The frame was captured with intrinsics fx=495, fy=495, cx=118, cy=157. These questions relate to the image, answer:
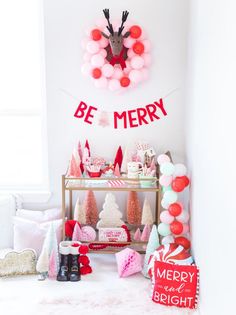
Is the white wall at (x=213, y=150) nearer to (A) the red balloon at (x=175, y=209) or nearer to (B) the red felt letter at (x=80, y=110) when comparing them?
(A) the red balloon at (x=175, y=209)

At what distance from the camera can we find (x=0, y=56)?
353 centimetres

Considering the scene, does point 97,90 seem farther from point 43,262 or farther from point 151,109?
point 43,262

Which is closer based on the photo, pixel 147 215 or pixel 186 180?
pixel 186 180

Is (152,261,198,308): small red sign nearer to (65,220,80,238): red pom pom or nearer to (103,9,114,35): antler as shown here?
(65,220,80,238): red pom pom

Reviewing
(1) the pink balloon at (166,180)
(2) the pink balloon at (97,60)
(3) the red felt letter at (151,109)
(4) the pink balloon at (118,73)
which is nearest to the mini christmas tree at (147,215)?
(1) the pink balloon at (166,180)

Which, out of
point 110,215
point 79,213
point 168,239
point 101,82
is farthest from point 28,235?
point 101,82

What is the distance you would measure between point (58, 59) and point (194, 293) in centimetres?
178

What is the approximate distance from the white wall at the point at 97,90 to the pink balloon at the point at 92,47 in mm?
143

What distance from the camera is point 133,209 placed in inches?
136

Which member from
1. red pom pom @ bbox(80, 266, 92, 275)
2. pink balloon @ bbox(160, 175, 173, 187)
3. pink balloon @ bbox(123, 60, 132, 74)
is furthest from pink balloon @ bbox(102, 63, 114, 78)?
red pom pom @ bbox(80, 266, 92, 275)

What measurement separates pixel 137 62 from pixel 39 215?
1.25m

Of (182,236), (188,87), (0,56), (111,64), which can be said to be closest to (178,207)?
(182,236)

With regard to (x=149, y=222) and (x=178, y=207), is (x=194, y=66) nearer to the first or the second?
(x=178, y=207)

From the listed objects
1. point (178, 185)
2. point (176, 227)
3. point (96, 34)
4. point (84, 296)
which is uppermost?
point (96, 34)
